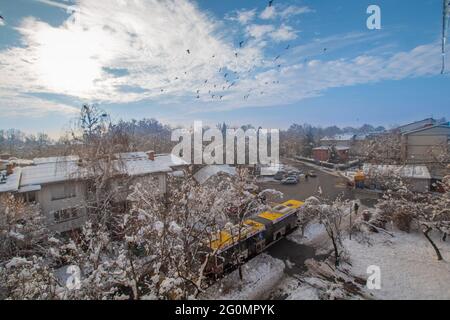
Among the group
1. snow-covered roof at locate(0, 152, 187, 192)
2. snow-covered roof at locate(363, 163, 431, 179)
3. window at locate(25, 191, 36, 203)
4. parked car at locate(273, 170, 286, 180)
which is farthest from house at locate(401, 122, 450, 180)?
window at locate(25, 191, 36, 203)

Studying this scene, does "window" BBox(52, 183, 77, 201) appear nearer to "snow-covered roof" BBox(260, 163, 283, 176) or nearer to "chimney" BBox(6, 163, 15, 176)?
"chimney" BBox(6, 163, 15, 176)

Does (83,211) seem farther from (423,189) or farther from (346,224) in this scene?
(423,189)

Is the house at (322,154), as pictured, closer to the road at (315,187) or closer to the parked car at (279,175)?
the road at (315,187)

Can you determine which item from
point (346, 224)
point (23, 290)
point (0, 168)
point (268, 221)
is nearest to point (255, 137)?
point (346, 224)

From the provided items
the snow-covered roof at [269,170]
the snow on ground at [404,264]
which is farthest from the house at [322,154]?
the snow on ground at [404,264]

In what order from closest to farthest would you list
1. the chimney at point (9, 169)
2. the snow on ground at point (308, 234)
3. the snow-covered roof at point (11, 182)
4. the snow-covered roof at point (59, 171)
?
the snow-covered roof at point (11, 182) < the snow-covered roof at point (59, 171) < the chimney at point (9, 169) < the snow on ground at point (308, 234)

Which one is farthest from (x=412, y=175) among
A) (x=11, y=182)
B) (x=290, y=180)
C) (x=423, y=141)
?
(x=11, y=182)
